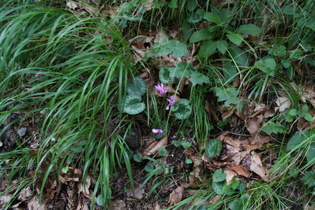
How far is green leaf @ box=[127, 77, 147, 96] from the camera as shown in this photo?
6.61 feet

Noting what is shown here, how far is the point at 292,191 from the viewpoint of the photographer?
69.5 inches

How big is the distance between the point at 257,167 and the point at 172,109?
662 millimetres

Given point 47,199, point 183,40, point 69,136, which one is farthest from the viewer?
point 183,40

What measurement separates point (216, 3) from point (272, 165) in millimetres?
1188

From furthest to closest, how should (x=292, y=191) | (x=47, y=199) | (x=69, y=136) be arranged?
(x=47, y=199)
(x=69, y=136)
(x=292, y=191)

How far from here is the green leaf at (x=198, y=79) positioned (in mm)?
1881

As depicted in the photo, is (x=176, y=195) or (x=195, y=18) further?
(x=195, y=18)

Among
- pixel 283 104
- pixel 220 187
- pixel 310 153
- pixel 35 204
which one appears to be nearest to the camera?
pixel 310 153

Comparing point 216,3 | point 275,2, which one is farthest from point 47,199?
point 275,2

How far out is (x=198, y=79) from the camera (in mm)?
1898

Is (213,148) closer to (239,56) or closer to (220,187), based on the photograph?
(220,187)

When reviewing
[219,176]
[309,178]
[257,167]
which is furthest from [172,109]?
[309,178]

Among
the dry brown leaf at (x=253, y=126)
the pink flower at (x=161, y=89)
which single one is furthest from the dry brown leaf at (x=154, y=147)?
the dry brown leaf at (x=253, y=126)

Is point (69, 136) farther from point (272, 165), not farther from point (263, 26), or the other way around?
point (263, 26)
